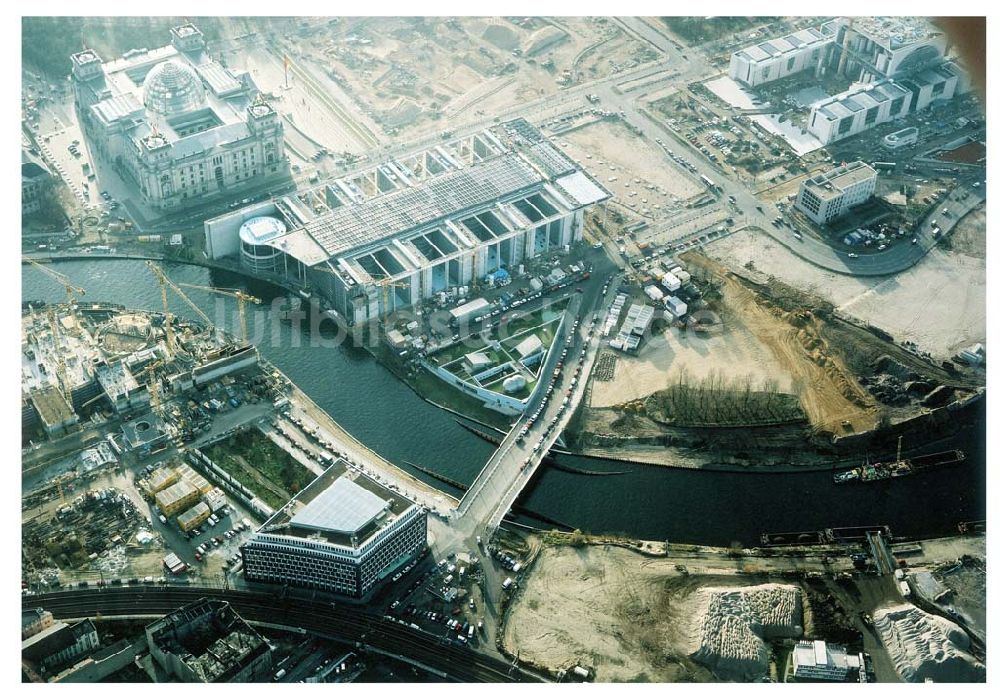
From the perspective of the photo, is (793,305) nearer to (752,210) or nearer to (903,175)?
(752,210)

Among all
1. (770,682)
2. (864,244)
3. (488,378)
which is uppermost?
(864,244)

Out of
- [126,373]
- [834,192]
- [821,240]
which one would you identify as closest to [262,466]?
[126,373]

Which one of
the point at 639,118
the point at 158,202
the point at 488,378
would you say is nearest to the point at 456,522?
the point at 488,378

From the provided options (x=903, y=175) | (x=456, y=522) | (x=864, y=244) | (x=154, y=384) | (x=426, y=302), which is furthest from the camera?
(x=903, y=175)

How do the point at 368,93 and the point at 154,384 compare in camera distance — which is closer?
the point at 154,384

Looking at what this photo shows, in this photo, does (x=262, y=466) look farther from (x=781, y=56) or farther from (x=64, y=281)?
(x=781, y=56)

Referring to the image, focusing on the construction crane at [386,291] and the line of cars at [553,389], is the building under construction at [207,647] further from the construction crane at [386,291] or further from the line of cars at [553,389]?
the construction crane at [386,291]
